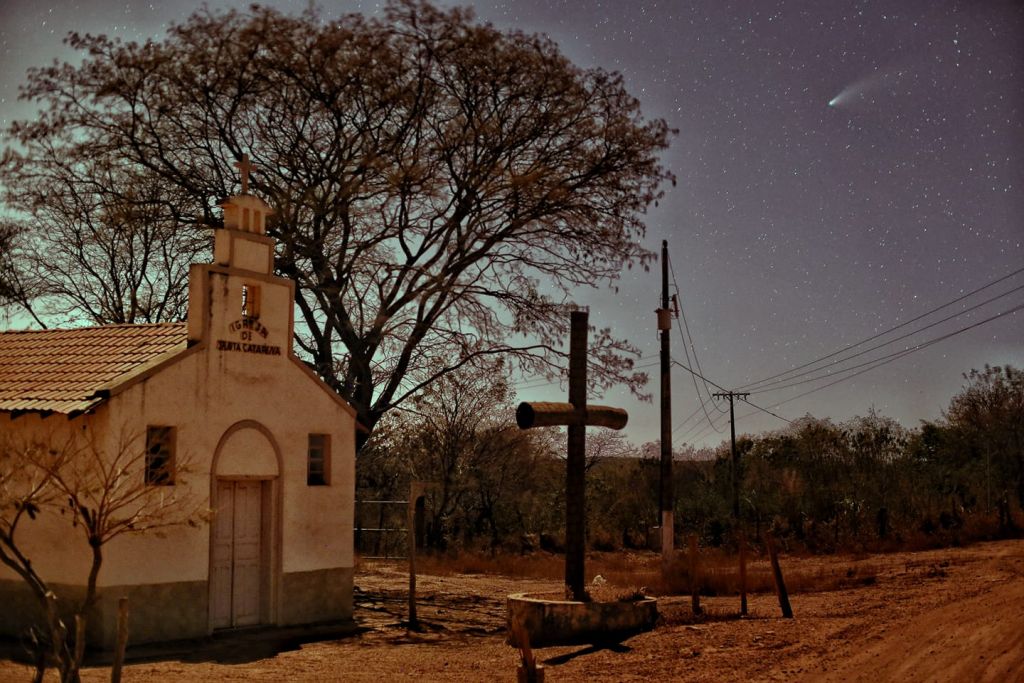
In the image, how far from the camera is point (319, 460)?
1884 centimetres

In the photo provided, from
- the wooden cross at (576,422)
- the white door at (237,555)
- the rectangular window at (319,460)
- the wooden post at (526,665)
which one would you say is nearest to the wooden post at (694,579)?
the wooden cross at (576,422)

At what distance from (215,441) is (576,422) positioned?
5.89 metres

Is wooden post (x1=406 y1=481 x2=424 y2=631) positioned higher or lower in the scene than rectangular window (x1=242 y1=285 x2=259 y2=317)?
→ lower

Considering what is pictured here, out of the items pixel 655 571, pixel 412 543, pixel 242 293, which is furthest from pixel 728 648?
pixel 655 571

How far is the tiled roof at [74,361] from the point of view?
15.7 m

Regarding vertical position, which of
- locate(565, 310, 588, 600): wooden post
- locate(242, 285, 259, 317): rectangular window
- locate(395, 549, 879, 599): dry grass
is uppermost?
locate(242, 285, 259, 317): rectangular window

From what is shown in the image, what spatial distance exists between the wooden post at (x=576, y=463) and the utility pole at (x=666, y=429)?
678 cm

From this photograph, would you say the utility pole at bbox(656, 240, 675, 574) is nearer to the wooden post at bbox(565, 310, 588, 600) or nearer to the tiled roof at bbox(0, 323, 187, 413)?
the wooden post at bbox(565, 310, 588, 600)

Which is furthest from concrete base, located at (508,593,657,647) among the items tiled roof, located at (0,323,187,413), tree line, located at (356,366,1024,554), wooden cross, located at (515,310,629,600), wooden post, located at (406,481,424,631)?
tree line, located at (356,366,1024,554)

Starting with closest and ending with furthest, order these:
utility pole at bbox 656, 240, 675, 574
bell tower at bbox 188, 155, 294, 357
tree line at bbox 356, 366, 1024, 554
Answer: bell tower at bbox 188, 155, 294, 357
utility pole at bbox 656, 240, 675, 574
tree line at bbox 356, 366, 1024, 554

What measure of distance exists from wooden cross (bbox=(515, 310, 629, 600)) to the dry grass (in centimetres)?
79

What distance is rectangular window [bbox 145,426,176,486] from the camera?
15641 mm

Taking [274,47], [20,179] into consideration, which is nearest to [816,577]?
[274,47]

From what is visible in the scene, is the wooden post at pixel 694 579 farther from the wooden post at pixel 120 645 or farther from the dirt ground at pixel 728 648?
the wooden post at pixel 120 645
